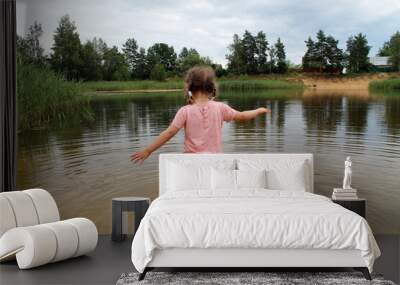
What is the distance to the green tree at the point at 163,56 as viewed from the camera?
8.23m

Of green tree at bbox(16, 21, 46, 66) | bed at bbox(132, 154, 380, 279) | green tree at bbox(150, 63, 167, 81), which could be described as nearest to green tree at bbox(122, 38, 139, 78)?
green tree at bbox(150, 63, 167, 81)

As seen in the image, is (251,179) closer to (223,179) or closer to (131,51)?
(223,179)

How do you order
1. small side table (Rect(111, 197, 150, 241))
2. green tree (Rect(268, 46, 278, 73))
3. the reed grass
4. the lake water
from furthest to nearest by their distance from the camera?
green tree (Rect(268, 46, 278, 73)), the reed grass, the lake water, small side table (Rect(111, 197, 150, 241))

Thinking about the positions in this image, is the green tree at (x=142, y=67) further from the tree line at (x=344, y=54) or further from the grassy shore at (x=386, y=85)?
the grassy shore at (x=386, y=85)

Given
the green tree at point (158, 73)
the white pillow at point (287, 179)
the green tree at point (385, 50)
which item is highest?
the green tree at point (385, 50)

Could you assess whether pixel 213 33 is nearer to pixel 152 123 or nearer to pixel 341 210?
pixel 152 123

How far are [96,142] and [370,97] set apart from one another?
323 centimetres

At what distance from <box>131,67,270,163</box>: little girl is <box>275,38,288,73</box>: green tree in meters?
0.64

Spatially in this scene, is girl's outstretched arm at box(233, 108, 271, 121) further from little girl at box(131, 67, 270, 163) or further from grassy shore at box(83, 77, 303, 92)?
grassy shore at box(83, 77, 303, 92)

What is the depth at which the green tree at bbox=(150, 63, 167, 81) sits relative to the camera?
8421 mm

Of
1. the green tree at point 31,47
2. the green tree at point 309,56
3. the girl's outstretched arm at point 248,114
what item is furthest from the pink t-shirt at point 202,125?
the green tree at point 31,47

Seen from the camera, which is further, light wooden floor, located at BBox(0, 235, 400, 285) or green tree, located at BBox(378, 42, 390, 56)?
green tree, located at BBox(378, 42, 390, 56)

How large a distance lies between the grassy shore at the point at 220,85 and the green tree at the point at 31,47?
2.07 feet

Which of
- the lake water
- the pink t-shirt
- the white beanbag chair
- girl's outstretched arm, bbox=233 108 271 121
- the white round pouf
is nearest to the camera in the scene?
the white beanbag chair
